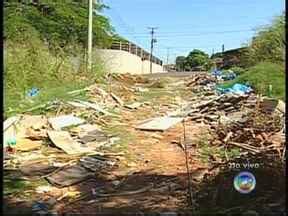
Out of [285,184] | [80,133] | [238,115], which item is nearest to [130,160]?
[80,133]

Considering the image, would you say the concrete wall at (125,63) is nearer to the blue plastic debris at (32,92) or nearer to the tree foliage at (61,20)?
the tree foliage at (61,20)

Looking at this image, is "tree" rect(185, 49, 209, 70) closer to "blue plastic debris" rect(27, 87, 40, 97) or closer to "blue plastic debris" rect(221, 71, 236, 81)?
"blue plastic debris" rect(221, 71, 236, 81)

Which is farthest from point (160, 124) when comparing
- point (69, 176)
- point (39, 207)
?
point (39, 207)

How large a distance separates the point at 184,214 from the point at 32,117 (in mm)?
4738

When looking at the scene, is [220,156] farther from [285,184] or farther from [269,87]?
[269,87]

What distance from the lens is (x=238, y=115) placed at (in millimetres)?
8859

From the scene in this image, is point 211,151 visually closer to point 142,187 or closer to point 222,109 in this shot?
point 142,187

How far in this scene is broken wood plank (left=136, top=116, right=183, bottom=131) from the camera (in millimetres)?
8328

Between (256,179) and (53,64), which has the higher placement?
(53,64)

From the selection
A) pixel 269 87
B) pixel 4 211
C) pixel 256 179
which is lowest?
pixel 4 211

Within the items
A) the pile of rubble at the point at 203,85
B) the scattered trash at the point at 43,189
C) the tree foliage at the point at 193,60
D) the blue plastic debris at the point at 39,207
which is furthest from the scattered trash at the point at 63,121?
the tree foliage at the point at 193,60

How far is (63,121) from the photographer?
8.26m

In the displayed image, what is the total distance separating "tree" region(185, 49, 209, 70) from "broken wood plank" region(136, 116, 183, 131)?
32.4 meters

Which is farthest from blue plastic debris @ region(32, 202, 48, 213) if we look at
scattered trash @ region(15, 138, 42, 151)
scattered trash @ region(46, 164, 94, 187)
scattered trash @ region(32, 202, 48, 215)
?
scattered trash @ region(15, 138, 42, 151)
